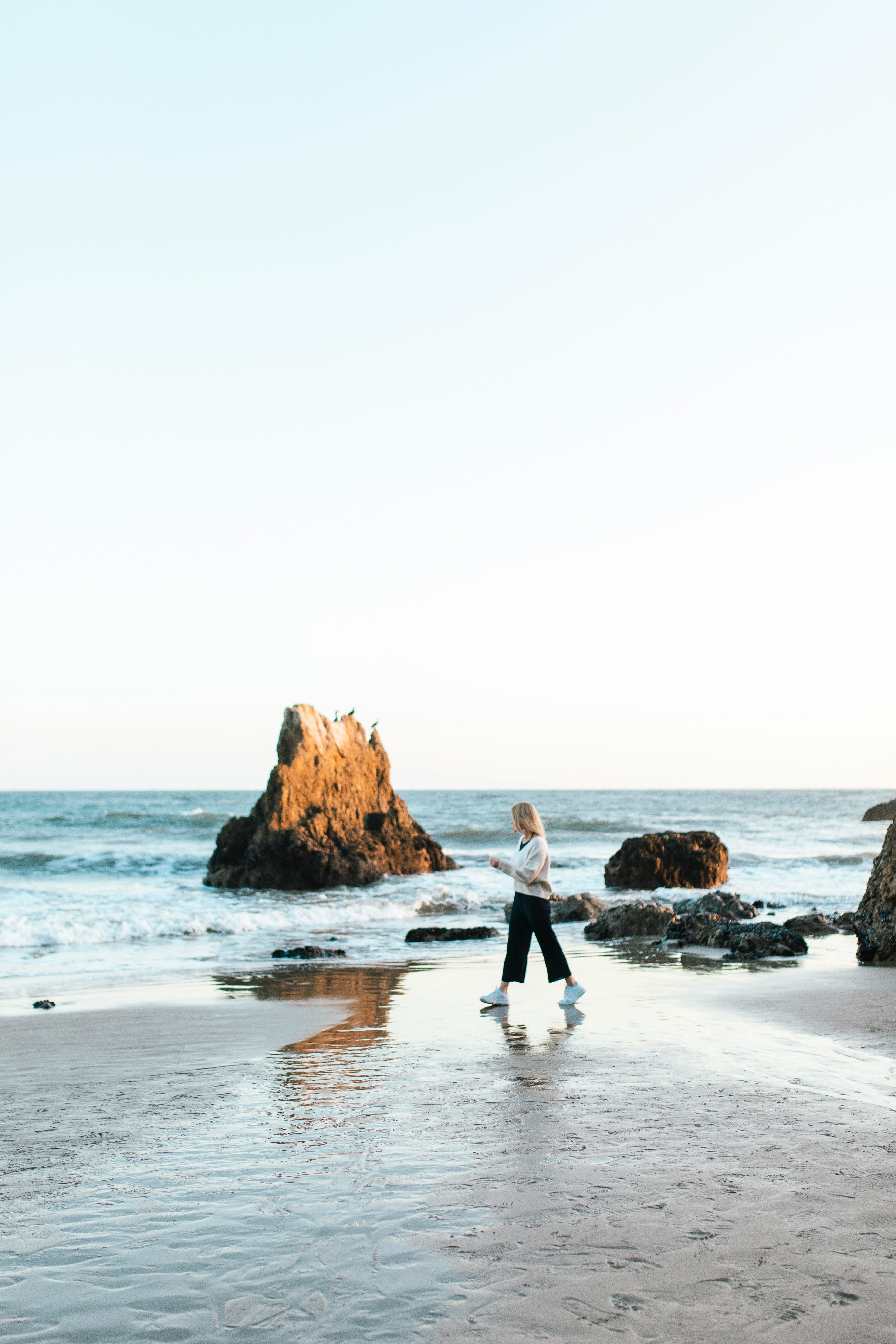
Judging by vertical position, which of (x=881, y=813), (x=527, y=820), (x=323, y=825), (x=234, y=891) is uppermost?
(x=527, y=820)

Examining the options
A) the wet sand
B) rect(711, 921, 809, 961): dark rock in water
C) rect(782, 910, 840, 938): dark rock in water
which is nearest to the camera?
the wet sand

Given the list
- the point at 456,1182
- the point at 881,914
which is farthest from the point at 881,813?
the point at 456,1182

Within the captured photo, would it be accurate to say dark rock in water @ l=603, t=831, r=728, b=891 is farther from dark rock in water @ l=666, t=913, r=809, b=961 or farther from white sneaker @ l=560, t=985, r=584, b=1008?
white sneaker @ l=560, t=985, r=584, b=1008

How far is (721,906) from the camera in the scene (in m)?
16.0

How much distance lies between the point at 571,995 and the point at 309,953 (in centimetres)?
539

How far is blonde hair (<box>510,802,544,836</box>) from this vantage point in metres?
8.77

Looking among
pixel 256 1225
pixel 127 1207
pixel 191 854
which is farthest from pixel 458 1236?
pixel 191 854

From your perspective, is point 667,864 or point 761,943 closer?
point 761,943

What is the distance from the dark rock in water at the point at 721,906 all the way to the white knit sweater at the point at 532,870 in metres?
7.48

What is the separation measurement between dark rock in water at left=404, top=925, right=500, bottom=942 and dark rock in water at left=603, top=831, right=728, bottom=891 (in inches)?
395

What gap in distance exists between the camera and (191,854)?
3491 cm

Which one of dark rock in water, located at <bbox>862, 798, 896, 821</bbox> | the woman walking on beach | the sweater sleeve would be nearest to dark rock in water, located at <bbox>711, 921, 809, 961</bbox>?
the woman walking on beach

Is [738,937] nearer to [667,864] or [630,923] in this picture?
[630,923]

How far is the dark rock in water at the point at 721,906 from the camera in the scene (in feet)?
52.2
